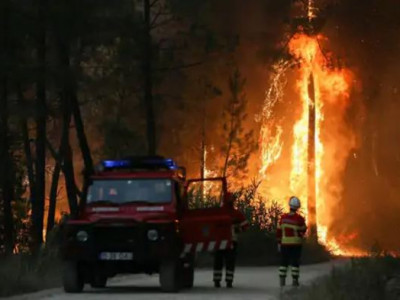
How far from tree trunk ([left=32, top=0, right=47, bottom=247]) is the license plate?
8.84 meters

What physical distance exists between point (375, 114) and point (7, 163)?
32.2 metres

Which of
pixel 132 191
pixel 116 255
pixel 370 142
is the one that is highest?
pixel 132 191

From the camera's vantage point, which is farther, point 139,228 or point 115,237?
point 115,237

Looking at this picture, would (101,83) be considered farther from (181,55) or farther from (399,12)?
(399,12)

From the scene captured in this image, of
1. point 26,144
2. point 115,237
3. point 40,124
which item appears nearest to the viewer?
point 115,237

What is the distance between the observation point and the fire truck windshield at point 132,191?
18.4 meters

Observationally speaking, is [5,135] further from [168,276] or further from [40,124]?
[168,276]

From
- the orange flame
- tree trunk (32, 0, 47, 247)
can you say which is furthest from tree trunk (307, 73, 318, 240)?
tree trunk (32, 0, 47, 247)

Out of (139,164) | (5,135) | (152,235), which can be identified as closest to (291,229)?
(152,235)

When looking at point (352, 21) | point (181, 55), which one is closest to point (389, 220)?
point (352, 21)

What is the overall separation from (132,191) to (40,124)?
9.41m

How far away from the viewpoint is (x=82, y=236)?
1762 centimetres

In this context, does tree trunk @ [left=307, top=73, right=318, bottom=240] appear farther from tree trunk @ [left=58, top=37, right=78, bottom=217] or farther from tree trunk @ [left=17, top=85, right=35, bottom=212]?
tree trunk @ [left=58, top=37, right=78, bottom=217]

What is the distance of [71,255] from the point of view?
57.6 feet
